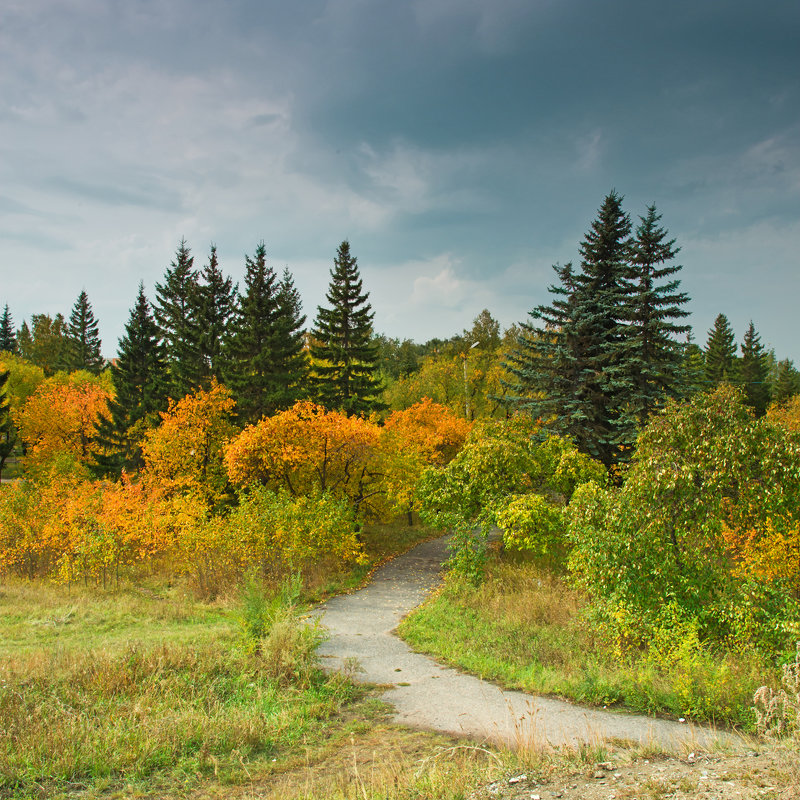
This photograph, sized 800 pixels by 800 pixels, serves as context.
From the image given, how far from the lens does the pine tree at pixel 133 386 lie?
118 ft

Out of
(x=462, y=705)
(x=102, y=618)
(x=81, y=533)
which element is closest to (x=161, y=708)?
(x=462, y=705)

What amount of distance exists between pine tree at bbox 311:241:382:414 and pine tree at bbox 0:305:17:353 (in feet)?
196

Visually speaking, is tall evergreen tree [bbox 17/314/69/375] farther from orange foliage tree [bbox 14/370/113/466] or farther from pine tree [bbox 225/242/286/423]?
pine tree [bbox 225/242/286/423]

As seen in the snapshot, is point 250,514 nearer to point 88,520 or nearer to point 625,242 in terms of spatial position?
point 88,520

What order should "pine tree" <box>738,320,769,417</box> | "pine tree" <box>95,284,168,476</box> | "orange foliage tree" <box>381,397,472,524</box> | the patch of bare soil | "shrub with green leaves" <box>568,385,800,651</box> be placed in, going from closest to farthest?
the patch of bare soil, "shrub with green leaves" <box>568,385,800,651</box>, "orange foliage tree" <box>381,397,472,524</box>, "pine tree" <box>95,284,168,476</box>, "pine tree" <box>738,320,769,417</box>

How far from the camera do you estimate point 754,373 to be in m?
60.7

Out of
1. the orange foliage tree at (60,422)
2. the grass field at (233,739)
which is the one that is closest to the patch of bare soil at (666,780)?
the grass field at (233,739)

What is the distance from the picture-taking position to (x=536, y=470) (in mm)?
16812

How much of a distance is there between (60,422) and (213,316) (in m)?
16.2

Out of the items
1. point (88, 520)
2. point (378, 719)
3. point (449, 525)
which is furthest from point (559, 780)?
point (88, 520)

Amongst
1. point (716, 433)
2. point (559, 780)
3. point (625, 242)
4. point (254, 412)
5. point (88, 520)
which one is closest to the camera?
point (559, 780)

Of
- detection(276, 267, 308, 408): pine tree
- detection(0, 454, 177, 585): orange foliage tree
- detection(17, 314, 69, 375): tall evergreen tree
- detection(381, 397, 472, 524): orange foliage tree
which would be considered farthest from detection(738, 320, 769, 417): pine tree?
detection(17, 314, 69, 375): tall evergreen tree

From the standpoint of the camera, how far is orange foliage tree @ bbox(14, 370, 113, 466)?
132 ft

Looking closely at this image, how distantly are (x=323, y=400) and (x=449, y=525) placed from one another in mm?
17733
